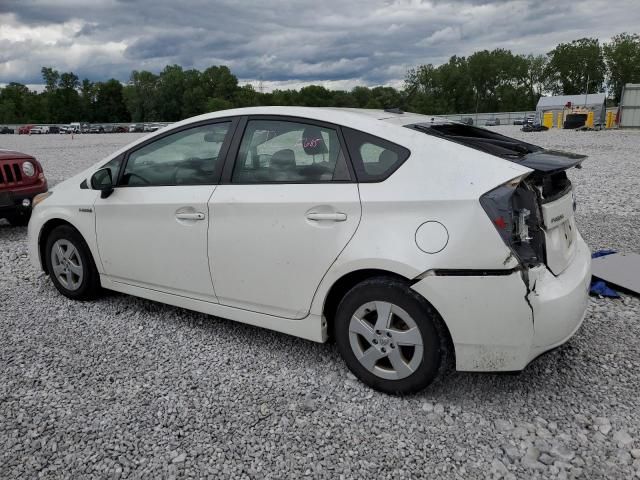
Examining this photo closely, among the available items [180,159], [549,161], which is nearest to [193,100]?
[180,159]

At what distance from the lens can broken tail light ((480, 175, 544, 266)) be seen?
2.60 meters

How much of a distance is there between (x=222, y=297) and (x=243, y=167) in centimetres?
88

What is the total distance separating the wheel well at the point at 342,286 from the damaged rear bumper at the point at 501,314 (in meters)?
0.24

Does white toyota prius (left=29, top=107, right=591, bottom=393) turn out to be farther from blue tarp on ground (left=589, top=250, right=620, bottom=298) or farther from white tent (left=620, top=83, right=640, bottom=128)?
white tent (left=620, top=83, right=640, bottom=128)

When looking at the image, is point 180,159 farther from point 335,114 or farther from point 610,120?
point 610,120

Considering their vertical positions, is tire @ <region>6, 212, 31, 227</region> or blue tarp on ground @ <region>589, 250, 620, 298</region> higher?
tire @ <region>6, 212, 31, 227</region>

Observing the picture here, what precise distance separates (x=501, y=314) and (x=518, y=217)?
498 millimetres

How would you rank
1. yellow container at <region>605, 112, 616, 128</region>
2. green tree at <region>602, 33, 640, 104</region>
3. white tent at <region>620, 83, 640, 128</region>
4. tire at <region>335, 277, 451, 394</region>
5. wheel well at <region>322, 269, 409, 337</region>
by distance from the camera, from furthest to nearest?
1. green tree at <region>602, 33, 640, 104</region>
2. yellow container at <region>605, 112, 616, 128</region>
3. white tent at <region>620, 83, 640, 128</region>
4. wheel well at <region>322, 269, 409, 337</region>
5. tire at <region>335, 277, 451, 394</region>

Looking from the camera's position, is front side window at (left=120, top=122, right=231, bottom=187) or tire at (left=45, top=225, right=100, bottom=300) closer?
front side window at (left=120, top=122, right=231, bottom=187)

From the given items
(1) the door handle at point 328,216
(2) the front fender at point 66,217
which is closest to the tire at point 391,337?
(1) the door handle at point 328,216

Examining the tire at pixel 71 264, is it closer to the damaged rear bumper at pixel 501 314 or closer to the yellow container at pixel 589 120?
the damaged rear bumper at pixel 501 314

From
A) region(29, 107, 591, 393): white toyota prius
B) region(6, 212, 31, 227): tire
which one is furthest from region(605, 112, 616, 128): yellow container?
region(29, 107, 591, 393): white toyota prius

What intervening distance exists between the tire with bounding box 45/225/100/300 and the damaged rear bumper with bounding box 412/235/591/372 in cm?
294

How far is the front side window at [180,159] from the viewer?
3.58 m
